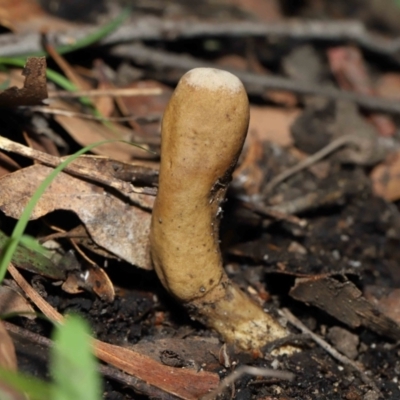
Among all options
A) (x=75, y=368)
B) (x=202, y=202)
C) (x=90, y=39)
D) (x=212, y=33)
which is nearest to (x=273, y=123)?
(x=212, y=33)

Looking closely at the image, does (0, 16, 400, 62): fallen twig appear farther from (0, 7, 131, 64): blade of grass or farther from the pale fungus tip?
the pale fungus tip

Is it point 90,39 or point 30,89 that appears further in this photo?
point 90,39

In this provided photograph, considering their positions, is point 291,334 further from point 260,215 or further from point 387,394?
point 260,215

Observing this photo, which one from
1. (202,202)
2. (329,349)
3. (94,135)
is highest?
(202,202)

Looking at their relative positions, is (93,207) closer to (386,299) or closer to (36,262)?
→ (36,262)

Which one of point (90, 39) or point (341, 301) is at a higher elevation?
point (90, 39)

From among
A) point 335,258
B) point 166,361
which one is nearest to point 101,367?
point 166,361
